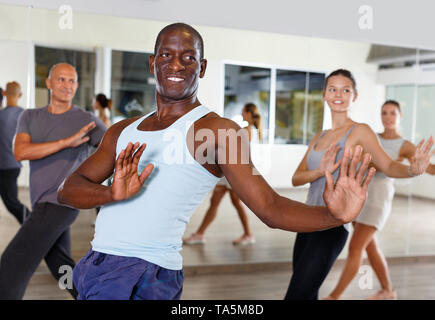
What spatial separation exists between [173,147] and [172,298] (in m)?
0.40

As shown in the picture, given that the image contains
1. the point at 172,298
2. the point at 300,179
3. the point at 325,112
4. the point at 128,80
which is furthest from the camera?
the point at 325,112

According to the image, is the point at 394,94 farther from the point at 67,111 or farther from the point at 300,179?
the point at 67,111

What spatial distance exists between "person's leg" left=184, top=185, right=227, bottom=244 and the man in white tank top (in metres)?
3.31

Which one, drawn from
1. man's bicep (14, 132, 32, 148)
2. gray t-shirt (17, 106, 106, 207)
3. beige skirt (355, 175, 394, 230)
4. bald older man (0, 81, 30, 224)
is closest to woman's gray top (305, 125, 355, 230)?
beige skirt (355, 175, 394, 230)

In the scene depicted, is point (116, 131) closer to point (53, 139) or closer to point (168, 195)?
point (168, 195)

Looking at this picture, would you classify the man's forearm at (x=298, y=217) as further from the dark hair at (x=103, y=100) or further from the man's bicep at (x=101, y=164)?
the dark hair at (x=103, y=100)

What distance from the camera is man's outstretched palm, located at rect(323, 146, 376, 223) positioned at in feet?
3.99

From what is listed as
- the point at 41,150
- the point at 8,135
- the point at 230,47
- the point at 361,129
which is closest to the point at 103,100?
the point at 8,135

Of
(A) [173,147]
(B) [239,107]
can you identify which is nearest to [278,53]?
(B) [239,107]

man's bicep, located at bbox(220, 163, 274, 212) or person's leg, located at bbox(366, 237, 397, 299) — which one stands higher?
man's bicep, located at bbox(220, 163, 274, 212)

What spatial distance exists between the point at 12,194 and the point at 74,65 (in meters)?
1.06

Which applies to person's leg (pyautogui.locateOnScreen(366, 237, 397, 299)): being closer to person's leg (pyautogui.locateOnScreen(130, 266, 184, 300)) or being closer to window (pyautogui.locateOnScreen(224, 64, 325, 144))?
window (pyautogui.locateOnScreen(224, 64, 325, 144))

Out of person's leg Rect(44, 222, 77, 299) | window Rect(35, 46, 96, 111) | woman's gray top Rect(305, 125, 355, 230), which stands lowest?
person's leg Rect(44, 222, 77, 299)

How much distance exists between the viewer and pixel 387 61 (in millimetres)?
4559
